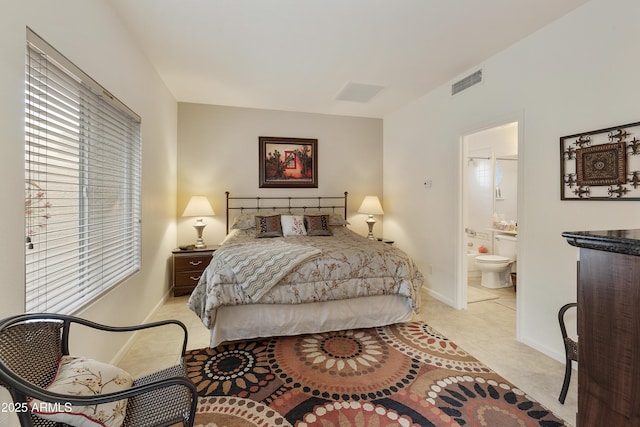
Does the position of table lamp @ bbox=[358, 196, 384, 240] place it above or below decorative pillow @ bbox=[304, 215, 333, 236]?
above

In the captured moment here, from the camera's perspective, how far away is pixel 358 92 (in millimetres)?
3820

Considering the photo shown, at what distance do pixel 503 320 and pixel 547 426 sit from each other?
5.33ft

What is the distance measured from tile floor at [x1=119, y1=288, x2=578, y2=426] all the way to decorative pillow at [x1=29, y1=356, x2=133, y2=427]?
1102 millimetres

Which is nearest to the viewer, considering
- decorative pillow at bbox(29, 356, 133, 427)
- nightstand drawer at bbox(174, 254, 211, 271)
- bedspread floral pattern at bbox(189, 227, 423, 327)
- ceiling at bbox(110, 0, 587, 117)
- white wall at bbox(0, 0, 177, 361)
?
decorative pillow at bbox(29, 356, 133, 427)

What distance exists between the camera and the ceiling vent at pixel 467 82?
10.0 ft

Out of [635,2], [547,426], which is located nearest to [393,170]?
[635,2]

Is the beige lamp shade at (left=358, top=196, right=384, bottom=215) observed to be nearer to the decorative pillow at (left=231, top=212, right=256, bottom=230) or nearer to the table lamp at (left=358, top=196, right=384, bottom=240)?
the table lamp at (left=358, top=196, right=384, bottom=240)

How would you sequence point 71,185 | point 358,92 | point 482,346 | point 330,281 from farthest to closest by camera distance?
1. point 358,92
2. point 330,281
3. point 482,346
4. point 71,185

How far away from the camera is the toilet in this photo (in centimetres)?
417

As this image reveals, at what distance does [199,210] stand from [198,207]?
0.15 ft

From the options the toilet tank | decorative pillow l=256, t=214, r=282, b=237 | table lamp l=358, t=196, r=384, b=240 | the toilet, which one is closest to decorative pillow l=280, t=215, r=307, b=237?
decorative pillow l=256, t=214, r=282, b=237

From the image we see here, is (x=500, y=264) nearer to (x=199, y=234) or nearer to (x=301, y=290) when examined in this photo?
(x=301, y=290)

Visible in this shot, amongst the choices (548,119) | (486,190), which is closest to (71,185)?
(548,119)

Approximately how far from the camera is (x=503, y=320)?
10.2 ft
